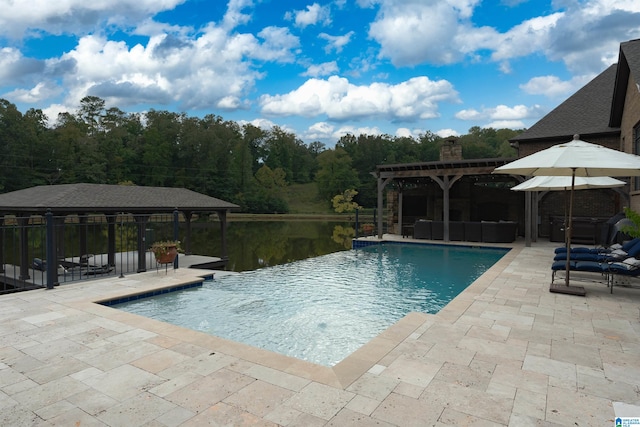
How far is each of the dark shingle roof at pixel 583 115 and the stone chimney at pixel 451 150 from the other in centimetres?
323

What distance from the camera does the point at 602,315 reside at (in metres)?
4.44

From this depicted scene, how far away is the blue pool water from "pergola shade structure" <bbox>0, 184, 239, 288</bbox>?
2.48 meters

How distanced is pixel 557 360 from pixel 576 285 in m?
3.53

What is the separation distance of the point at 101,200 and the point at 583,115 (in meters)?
15.8

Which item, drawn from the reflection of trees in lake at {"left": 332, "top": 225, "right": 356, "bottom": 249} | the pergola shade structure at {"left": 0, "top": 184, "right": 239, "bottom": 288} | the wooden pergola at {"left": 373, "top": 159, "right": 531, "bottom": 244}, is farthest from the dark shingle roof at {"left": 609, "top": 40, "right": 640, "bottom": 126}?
the reflection of trees in lake at {"left": 332, "top": 225, "right": 356, "bottom": 249}

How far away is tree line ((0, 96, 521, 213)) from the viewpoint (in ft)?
120

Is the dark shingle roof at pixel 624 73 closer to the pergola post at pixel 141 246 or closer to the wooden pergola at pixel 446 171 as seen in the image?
the wooden pergola at pixel 446 171

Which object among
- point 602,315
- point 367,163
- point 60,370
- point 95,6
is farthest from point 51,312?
point 367,163

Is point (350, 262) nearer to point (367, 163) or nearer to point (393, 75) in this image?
point (393, 75)

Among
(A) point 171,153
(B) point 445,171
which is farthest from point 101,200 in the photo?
(A) point 171,153

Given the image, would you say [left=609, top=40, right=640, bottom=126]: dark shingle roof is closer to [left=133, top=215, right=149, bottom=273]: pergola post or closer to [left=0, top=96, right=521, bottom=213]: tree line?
[left=133, top=215, right=149, bottom=273]: pergola post

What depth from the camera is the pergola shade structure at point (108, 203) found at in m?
7.79

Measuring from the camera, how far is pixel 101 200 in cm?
866

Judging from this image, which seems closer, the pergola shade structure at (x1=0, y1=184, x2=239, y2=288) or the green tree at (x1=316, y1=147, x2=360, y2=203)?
the pergola shade structure at (x1=0, y1=184, x2=239, y2=288)
